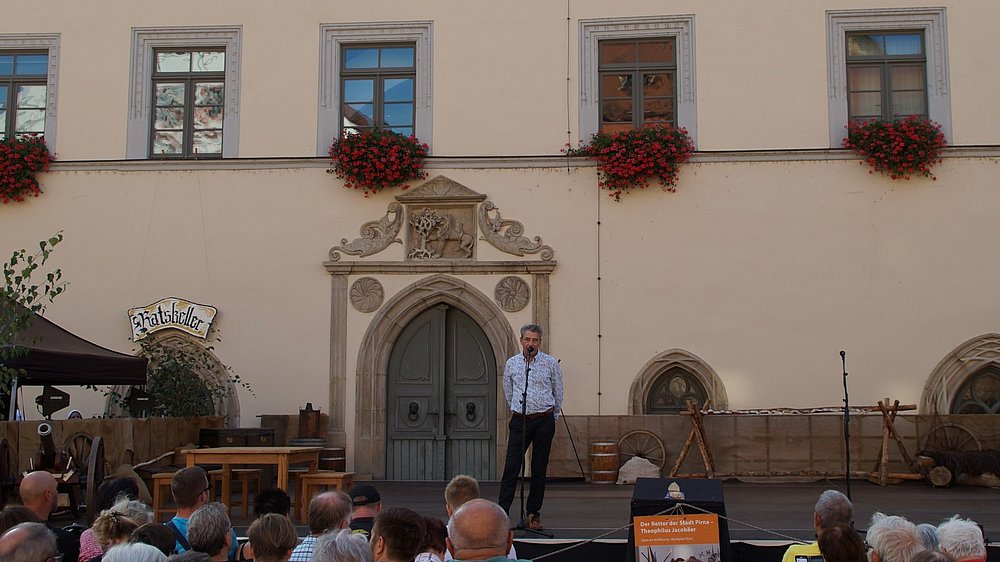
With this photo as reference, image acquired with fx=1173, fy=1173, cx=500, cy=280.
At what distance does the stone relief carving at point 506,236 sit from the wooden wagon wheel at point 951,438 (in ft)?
15.6

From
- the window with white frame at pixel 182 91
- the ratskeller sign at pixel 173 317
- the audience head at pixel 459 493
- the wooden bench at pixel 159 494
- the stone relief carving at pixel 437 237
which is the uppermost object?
the window with white frame at pixel 182 91

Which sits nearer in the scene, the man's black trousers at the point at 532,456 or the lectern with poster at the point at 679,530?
the lectern with poster at the point at 679,530

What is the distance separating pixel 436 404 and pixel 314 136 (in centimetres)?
361

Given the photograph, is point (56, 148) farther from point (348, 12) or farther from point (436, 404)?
point (436, 404)

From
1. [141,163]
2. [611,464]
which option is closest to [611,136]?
[611,464]

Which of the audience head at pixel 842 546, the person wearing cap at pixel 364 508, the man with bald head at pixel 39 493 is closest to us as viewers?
the audience head at pixel 842 546

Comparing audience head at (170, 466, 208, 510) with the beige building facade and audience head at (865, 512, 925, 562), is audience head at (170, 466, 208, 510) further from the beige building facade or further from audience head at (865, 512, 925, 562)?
the beige building facade

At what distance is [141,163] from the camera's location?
47.6 feet

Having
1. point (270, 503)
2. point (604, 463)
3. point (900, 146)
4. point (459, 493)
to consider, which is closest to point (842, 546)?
point (459, 493)

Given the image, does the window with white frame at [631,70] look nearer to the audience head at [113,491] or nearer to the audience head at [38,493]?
the audience head at [113,491]

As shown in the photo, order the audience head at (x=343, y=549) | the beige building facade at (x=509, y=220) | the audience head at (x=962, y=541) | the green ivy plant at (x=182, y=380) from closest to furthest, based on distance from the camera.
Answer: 1. the audience head at (x=343, y=549)
2. the audience head at (x=962, y=541)
3. the green ivy plant at (x=182, y=380)
4. the beige building facade at (x=509, y=220)

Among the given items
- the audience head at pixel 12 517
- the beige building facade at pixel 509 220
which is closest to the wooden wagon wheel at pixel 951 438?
the beige building facade at pixel 509 220

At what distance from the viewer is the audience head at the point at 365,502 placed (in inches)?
239

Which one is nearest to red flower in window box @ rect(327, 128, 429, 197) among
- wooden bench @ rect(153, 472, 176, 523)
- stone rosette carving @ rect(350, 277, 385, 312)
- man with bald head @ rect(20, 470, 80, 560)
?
stone rosette carving @ rect(350, 277, 385, 312)
